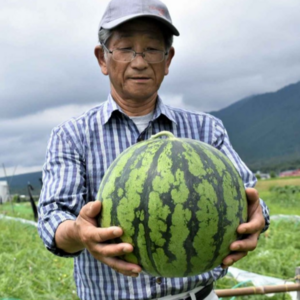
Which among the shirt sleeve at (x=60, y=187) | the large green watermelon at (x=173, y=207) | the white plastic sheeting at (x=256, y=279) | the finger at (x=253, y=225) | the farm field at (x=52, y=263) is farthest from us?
the white plastic sheeting at (x=256, y=279)

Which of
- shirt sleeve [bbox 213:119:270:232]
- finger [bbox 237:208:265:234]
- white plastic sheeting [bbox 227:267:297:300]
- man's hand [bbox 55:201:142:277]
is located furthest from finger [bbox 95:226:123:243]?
white plastic sheeting [bbox 227:267:297:300]

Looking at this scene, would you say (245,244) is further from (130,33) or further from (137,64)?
(130,33)

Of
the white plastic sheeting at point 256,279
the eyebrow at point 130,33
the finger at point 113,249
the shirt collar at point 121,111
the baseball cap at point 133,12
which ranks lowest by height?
the white plastic sheeting at point 256,279

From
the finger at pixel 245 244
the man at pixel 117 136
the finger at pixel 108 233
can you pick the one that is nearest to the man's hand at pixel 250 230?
the finger at pixel 245 244

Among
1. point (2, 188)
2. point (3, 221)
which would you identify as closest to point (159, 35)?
point (3, 221)

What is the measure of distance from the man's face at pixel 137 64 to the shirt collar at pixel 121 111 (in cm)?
12

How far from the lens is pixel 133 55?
223 cm

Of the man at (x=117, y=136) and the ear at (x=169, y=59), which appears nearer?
the man at (x=117, y=136)

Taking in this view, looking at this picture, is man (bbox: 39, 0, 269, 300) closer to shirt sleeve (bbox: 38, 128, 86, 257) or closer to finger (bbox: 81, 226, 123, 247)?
shirt sleeve (bbox: 38, 128, 86, 257)

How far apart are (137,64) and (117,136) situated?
0.41 m

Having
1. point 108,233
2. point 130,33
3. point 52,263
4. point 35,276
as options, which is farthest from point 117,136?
point 52,263

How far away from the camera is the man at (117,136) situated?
219 cm

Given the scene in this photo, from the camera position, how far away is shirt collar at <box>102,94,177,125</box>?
7.87ft

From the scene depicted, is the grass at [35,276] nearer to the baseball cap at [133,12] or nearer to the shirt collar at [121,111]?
the shirt collar at [121,111]
